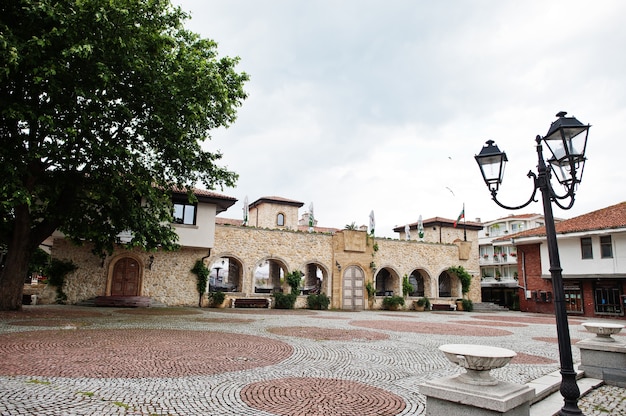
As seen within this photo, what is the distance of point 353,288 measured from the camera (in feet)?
87.9

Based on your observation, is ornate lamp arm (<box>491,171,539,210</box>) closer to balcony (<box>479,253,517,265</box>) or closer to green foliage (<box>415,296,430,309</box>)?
green foliage (<box>415,296,430,309</box>)

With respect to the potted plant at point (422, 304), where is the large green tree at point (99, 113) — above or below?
above

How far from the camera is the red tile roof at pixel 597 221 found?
24562mm

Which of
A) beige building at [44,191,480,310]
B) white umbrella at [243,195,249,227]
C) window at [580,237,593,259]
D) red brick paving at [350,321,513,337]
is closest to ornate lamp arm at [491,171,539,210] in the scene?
red brick paving at [350,321,513,337]

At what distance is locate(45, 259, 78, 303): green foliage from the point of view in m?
19.5

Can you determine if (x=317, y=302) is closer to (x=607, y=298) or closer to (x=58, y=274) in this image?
(x=58, y=274)

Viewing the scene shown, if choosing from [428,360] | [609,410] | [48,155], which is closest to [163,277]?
[48,155]

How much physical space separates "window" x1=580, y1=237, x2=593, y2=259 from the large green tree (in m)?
23.7

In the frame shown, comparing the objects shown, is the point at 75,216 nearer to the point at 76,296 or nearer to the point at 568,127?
the point at 76,296

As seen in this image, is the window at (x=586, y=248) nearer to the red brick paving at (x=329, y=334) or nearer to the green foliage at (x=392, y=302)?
the green foliage at (x=392, y=302)

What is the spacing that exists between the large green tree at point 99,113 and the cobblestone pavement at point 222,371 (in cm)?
398

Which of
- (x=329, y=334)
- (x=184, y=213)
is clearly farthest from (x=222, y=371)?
(x=184, y=213)

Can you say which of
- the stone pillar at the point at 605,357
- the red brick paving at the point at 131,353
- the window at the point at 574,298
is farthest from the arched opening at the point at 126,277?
the window at the point at 574,298

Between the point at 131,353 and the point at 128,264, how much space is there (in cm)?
1526
